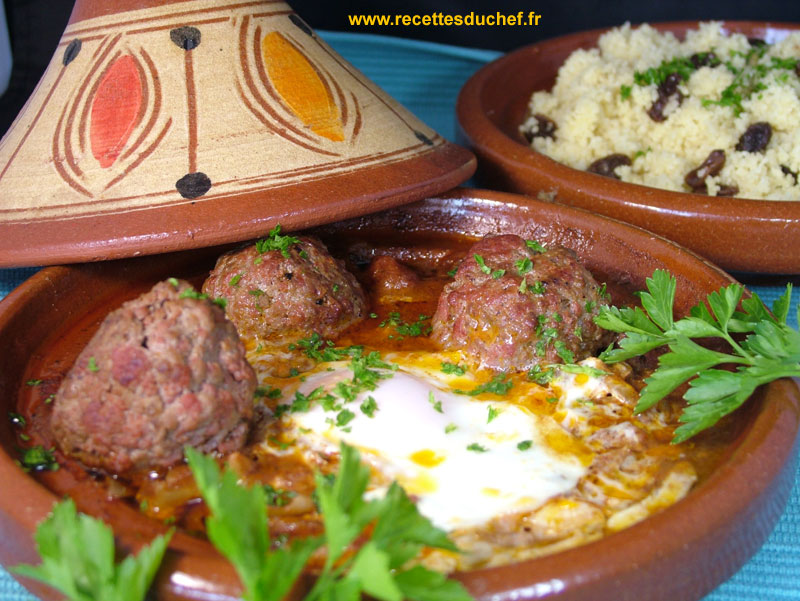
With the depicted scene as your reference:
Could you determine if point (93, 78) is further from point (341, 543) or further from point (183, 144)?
point (341, 543)

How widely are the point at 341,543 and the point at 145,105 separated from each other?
1.63 m

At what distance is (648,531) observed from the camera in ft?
5.15

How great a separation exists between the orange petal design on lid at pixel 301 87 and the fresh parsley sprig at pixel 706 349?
1.05 meters

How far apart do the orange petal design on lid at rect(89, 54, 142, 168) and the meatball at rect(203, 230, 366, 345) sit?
469 mm

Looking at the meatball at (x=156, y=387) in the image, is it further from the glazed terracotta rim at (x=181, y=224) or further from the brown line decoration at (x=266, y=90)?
the brown line decoration at (x=266, y=90)

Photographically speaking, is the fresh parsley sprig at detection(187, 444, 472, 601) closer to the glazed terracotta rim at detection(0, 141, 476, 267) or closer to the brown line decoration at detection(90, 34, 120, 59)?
the glazed terracotta rim at detection(0, 141, 476, 267)

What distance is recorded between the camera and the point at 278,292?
246 centimetres

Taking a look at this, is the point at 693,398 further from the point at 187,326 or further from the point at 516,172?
the point at 516,172

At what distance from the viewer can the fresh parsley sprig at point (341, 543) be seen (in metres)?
1.37

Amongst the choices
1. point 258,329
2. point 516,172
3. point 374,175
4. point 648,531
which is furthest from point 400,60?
point 648,531

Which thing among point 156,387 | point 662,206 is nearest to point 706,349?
point 662,206

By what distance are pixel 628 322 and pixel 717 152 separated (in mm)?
1584

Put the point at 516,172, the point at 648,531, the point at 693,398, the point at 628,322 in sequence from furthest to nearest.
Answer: the point at 516,172
the point at 628,322
the point at 693,398
the point at 648,531

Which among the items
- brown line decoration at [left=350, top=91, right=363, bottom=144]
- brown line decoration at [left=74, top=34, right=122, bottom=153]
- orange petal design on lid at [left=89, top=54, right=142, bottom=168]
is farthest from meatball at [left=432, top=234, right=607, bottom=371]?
brown line decoration at [left=74, top=34, right=122, bottom=153]
